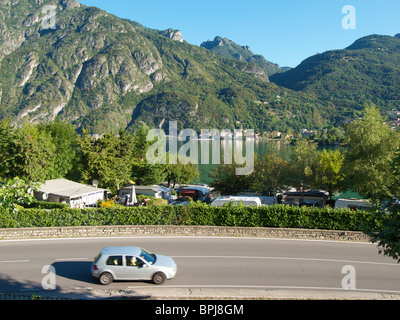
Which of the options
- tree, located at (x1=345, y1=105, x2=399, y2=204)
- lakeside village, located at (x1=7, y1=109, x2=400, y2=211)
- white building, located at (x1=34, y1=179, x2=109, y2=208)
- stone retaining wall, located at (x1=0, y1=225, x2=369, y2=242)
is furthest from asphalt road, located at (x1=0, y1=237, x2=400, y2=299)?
tree, located at (x1=345, y1=105, x2=399, y2=204)

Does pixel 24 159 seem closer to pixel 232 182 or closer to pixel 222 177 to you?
pixel 222 177

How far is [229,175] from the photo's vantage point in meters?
30.5

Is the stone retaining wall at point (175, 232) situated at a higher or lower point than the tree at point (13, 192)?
lower

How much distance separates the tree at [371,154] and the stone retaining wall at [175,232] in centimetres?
835

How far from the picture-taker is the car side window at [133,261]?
10.3 m

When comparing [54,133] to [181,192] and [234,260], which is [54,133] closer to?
[181,192]

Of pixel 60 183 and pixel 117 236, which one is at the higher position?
pixel 60 183

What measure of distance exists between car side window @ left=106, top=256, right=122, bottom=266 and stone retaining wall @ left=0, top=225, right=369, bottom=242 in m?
6.18

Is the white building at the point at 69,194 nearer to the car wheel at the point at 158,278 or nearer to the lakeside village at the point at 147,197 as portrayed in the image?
the lakeside village at the point at 147,197

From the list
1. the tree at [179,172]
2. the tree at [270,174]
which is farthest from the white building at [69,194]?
the tree at [179,172]

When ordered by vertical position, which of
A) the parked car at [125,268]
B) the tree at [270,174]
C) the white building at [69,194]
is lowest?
the parked car at [125,268]

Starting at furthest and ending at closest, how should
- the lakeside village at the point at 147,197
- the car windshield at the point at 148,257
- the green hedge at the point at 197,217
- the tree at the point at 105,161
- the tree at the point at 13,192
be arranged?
the tree at the point at 105,161 → the lakeside village at the point at 147,197 → the green hedge at the point at 197,217 → the car windshield at the point at 148,257 → the tree at the point at 13,192
